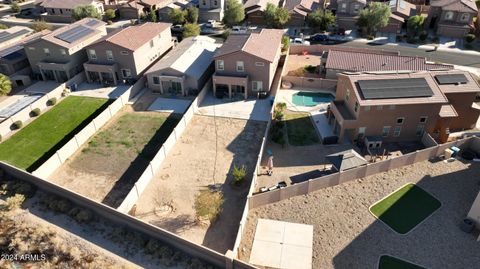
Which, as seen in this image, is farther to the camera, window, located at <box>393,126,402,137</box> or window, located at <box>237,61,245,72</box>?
window, located at <box>237,61,245,72</box>

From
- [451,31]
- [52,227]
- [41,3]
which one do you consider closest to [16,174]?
[52,227]

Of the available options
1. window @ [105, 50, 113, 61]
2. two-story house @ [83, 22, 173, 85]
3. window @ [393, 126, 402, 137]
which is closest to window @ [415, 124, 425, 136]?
window @ [393, 126, 402, 137]

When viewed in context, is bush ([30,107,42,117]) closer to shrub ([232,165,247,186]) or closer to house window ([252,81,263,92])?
house window ([252,81,263,92])

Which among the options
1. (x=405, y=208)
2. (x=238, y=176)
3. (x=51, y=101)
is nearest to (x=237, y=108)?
(x=238, y=176)

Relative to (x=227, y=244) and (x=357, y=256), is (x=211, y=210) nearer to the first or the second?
(x=227, y=244)

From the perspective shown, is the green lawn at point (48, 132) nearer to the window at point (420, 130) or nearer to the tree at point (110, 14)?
the tree at point (110, 14)

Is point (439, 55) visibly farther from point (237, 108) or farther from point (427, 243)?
point (427, 243)

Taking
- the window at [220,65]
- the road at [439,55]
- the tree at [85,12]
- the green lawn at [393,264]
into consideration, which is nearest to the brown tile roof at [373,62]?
the road at [439,55]
